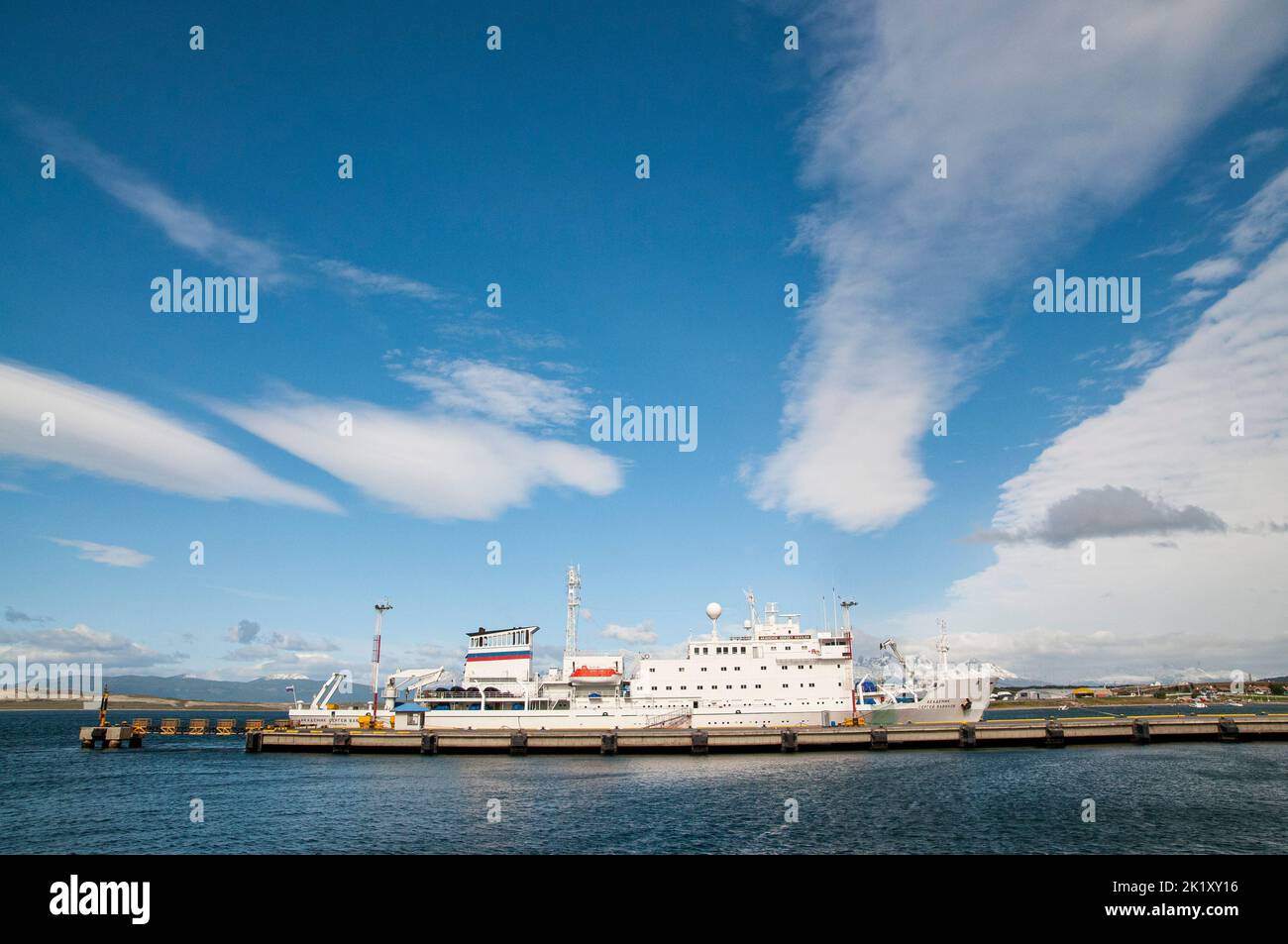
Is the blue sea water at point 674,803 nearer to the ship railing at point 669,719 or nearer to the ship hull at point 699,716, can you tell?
the ship railing at point 669,719

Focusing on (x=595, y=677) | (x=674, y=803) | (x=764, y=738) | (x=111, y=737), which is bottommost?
(x=111, y=737)

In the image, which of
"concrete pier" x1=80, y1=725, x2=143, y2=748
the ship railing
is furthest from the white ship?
"concrete pier" x1=80, y1=725, x2=143, y2=748

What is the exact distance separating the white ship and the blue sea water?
6231mm

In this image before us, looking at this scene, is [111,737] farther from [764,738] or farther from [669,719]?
[764,738]

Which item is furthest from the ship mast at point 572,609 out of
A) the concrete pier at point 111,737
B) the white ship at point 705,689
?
the concrete pier at point 111,737

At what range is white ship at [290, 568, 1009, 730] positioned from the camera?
53469mm

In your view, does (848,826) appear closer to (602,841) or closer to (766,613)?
(602,841)

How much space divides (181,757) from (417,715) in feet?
58.4

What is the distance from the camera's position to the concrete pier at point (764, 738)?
160ft

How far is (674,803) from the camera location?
3000 centimetres

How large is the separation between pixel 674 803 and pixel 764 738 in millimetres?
20716

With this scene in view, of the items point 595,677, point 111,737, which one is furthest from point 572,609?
point 111,737

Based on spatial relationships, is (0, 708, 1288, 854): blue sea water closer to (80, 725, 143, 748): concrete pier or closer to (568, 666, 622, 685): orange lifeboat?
(568, 666, 622, 685): orange lifeboat
